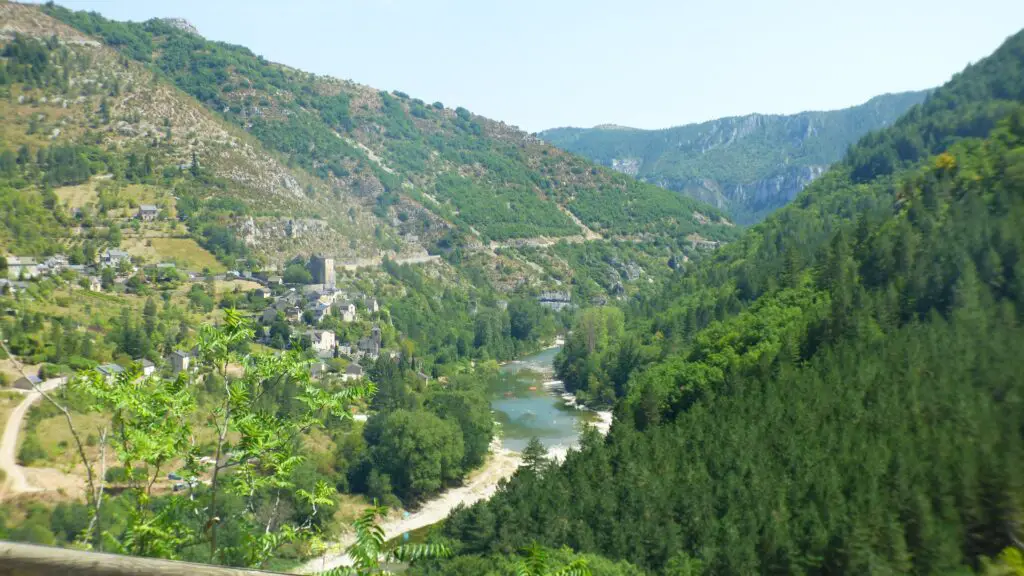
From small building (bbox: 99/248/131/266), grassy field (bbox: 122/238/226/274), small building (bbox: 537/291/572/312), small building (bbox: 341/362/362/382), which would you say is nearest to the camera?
small building (bbox: 341/362/362/382)

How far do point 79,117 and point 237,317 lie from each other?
290ft

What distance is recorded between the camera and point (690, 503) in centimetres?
2150

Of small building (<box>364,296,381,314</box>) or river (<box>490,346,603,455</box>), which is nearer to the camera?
river (<box>490,346,603,455</box>)

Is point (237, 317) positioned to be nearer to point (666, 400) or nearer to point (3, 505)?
point (3, 505)

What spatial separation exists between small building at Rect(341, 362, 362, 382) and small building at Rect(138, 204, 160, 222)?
2902cm

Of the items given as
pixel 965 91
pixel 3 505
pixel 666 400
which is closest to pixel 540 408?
pixel 666 400

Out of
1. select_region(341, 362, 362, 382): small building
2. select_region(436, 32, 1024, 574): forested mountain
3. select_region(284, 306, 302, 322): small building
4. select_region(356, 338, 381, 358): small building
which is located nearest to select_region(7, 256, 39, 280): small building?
select_region(284, 306, 302, 322): small building

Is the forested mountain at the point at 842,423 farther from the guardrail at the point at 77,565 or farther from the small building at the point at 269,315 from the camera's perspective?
the small building at the point at 269,315

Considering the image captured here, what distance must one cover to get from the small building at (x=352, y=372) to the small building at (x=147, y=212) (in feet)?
95.2

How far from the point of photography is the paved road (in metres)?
27.2

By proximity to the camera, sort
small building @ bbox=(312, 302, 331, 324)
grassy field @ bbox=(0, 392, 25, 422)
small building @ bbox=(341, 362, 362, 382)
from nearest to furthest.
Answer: grassy field @ bbox=(0, 392, 25, 422), small building @ bbox=(341, 362, 362, 382), small building @ bbox=(312, 302, 331, 324)

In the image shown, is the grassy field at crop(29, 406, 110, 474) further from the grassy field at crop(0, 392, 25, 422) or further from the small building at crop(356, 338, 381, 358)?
the small building at crop(356, 338, 381, 358)

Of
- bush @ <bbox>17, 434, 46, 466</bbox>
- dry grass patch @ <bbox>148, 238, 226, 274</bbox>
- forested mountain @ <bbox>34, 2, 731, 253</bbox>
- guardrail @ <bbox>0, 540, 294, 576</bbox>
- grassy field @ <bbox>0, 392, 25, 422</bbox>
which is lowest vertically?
bush @ <bbox>17, 434, 46, 466</bbox>

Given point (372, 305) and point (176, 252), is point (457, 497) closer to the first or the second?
point (372, 305)
